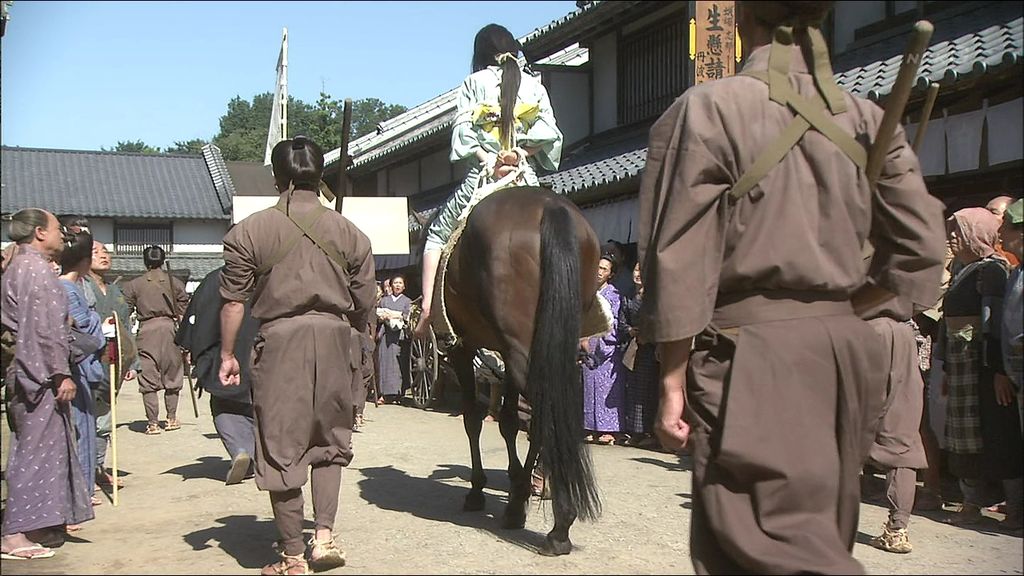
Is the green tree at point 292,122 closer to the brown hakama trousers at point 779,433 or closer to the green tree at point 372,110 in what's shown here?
the green tree at point 372,110

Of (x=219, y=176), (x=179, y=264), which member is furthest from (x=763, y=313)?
(x=219, y=176)

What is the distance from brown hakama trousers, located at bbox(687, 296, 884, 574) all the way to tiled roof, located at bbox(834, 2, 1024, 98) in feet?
14.0

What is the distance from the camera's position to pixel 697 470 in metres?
2.43

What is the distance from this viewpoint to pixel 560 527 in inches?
196

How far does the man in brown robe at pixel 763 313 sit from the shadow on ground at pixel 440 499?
2.95 meters

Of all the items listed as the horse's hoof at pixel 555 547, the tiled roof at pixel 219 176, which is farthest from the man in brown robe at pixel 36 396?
the tiled roof at pixel 219 176

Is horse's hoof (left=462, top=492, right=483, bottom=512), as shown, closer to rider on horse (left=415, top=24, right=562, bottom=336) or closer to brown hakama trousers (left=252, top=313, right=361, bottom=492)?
rider on horse (left=415, top=24, right=562, bottom=336)

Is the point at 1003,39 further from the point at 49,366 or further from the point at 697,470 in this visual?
the point at 49,366

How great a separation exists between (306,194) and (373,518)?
2216 mm

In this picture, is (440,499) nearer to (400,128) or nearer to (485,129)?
(485,129)

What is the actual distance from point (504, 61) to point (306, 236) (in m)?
2.61

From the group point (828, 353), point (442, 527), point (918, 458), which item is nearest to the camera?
point (828, 353)

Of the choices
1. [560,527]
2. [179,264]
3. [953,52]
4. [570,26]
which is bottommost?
[560,527]

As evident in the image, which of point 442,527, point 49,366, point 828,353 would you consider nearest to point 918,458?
point 442,527
